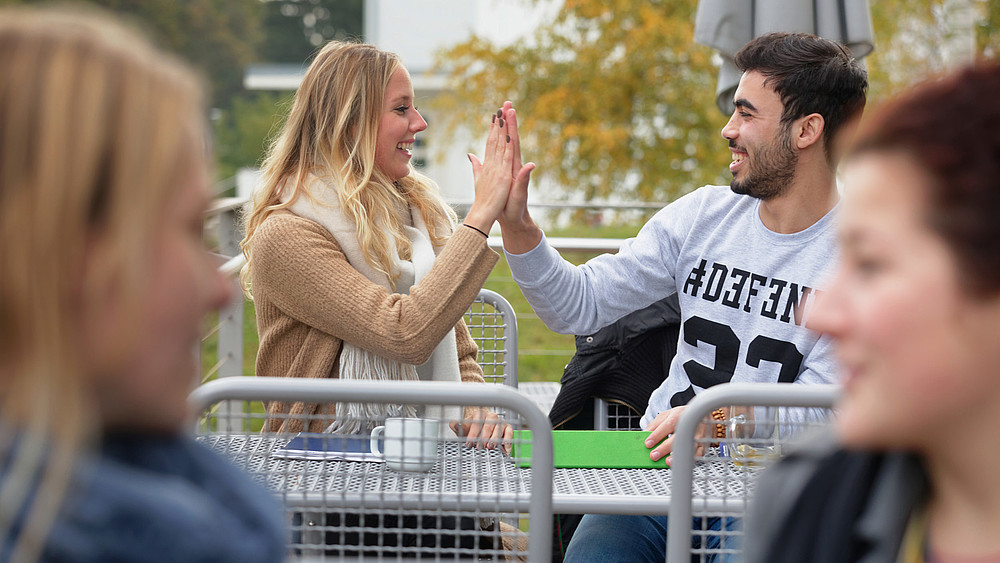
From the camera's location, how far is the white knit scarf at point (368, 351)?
2.39 m

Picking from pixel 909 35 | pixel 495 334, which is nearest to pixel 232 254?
pixel 495 334

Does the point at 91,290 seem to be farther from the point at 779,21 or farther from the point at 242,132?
the point at 242,132

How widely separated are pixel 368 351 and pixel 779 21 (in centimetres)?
206

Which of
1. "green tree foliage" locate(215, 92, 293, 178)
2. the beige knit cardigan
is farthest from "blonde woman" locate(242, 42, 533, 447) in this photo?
"green tree foliage" locate(215, 92, 293, 178)

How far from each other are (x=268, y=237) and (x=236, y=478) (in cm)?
148

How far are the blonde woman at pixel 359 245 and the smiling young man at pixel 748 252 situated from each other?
23 cm

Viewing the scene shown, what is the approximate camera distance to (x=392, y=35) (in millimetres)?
23344

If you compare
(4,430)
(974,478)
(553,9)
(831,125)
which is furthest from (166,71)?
(553,9)

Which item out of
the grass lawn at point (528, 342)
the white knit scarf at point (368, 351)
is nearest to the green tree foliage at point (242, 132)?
the grass lawn at point (528, 342)

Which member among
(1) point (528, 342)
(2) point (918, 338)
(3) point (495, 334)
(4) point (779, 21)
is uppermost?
(4) point (779, 21)

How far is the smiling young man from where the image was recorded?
2.46 meters

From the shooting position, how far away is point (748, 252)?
2559 millimetres

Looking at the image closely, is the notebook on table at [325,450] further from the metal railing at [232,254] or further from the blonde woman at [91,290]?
the metal railing at [232,254]

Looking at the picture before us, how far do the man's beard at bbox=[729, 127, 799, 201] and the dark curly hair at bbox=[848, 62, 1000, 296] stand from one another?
1665mm
